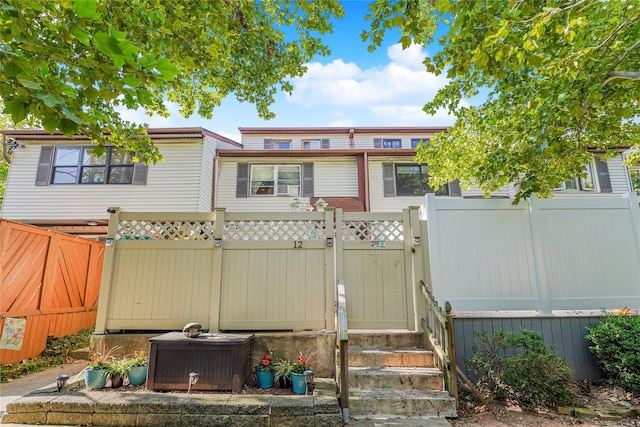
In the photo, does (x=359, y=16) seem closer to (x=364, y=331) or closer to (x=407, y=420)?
(x=364, y=331)

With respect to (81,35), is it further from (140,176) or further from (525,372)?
(140,176)

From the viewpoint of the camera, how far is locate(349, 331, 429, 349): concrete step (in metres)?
4.94

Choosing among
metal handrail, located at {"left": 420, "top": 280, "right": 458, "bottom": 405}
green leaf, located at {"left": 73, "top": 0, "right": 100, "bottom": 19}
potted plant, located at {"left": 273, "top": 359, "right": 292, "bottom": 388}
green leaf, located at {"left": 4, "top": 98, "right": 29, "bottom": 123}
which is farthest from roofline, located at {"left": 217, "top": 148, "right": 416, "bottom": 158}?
green leaf, located at {"left": 73, "top": 0, "right": 100, "bottom": 19}

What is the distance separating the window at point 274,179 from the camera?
1106 cm

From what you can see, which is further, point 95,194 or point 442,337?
point 95,194

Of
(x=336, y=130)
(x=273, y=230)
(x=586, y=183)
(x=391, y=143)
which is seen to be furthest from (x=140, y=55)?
(x=586, y=183)

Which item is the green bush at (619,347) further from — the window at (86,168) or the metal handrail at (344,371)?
the window at (86,168)

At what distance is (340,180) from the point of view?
36.2 ft

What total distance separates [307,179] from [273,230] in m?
5.69

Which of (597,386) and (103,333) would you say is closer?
(597,386)

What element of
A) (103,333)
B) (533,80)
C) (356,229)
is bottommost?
(103,333)

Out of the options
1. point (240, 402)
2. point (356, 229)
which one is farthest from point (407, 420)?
point (356, 229)

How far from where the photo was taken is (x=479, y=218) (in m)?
5.27

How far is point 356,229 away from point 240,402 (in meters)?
2.95
